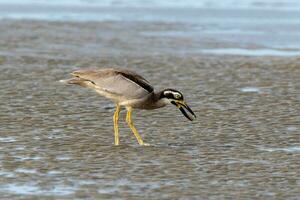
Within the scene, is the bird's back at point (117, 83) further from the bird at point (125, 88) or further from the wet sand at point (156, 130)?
the wet sand at point (156, 130)

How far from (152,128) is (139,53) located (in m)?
7.76

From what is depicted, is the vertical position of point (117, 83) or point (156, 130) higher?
point (117, 83)

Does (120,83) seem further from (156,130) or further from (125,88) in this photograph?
(156,130)

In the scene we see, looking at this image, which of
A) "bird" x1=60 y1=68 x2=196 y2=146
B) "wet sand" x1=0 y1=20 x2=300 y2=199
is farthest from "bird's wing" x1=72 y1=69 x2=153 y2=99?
"wet sand" x1=0 y1=20 x2=300 y2=199

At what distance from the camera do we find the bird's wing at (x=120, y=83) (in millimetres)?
10539

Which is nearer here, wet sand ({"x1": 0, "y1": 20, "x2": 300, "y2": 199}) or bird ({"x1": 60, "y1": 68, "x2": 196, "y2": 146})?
wet sand ({"x1": 0, "y1": 20, "x2": 300, "y2": 199})

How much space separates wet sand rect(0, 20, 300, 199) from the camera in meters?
8.63

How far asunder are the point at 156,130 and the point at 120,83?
1.28 metres

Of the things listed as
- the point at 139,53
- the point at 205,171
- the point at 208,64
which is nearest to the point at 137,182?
the point at 205,171

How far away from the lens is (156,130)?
458 inches

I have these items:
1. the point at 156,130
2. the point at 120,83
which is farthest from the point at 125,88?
the point at 156,130

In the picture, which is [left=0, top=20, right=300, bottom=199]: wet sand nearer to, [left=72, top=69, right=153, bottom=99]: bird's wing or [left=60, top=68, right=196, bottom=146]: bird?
[left=60, top=68, right=196, bottom=146]: bird

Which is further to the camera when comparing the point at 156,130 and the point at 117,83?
the point at 156,130

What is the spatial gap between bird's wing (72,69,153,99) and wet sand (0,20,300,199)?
59cm
